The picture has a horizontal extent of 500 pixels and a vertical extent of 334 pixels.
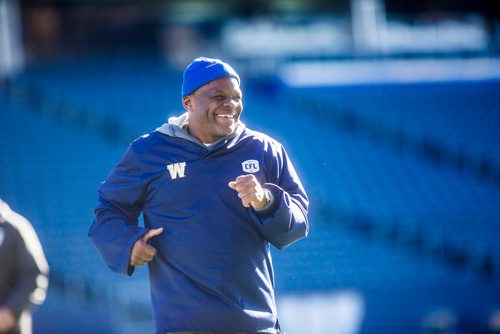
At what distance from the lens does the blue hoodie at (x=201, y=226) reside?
3174 millimetres

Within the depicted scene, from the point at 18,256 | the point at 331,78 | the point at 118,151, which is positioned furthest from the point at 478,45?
the point at 18,256

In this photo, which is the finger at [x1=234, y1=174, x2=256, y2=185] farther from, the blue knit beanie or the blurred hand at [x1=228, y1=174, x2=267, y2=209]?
the blue knit beanie

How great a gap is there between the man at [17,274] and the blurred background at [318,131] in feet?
15.5

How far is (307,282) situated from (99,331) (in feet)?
7.93

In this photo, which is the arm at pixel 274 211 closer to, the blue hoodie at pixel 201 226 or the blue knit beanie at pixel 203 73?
the blue hoodie at pixel 201 226

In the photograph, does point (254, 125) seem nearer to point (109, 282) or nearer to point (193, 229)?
point (109, 282)

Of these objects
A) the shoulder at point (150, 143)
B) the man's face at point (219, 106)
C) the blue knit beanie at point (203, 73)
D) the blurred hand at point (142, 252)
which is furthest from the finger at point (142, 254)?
the blue knit beanie at point (203, 73)

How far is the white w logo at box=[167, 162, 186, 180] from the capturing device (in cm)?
328

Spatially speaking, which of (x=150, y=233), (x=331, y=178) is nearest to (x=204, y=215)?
(x=150, y=233)

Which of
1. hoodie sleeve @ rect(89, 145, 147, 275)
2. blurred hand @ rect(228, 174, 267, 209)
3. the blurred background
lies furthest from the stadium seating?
blurred hand @ rect(228, 174, 267, 209)

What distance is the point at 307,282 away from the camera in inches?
407

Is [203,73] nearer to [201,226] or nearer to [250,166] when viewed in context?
[250,166]

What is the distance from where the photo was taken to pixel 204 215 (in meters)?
3.22

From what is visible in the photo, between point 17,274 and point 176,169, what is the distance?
5.70ft
